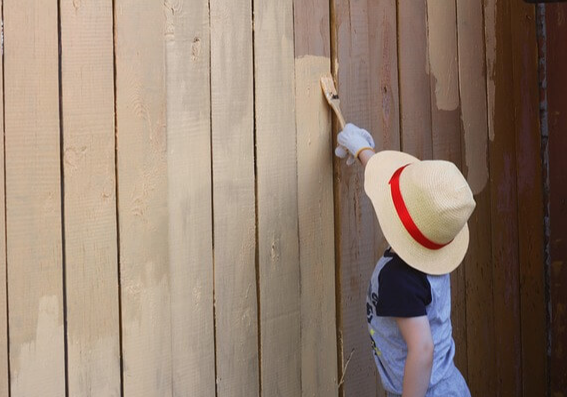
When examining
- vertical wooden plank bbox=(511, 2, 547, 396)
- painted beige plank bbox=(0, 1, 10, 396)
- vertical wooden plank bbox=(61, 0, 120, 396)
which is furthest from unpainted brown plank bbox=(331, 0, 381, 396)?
painted beige plank bbox=(0, 1, 10, 396)

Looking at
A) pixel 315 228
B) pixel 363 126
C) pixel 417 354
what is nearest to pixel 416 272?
pixel 417 354

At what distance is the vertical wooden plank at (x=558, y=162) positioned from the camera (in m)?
4.14

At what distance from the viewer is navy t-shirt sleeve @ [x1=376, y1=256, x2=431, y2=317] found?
2689mm

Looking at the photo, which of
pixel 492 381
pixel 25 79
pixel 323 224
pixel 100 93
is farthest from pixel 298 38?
pixel 492 381

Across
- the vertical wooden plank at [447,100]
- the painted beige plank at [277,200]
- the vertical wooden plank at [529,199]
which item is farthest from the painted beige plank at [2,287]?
the vertical wooden plank at [529,199]

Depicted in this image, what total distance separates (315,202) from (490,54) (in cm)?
120

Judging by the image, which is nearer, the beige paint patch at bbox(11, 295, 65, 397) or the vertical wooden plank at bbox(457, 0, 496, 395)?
the beige paint patch at bbox(11, 295, 65, 397)

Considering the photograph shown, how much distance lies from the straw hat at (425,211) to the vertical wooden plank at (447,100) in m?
0.80

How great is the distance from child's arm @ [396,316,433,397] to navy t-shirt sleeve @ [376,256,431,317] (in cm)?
3

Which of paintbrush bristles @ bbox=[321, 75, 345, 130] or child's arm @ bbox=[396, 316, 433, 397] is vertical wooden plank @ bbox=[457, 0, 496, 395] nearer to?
paintbrush bristles @ bbox=[321, 75, 345, 130]

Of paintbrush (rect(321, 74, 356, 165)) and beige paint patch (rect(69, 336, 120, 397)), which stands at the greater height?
paintbrush (rect(321, 74, 356, 165))

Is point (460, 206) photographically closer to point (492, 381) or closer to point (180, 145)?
point (180, 145)

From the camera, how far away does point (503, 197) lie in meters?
3.96

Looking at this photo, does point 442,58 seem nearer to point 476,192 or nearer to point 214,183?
point 476,192
